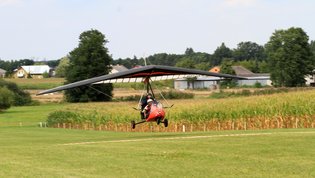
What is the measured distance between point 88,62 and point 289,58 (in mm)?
38397

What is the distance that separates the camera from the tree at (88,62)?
312ft

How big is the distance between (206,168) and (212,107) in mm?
27087

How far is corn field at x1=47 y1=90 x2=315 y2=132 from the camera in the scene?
123 feet

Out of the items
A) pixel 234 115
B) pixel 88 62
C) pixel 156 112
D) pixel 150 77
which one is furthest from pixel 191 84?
pixel 156 112

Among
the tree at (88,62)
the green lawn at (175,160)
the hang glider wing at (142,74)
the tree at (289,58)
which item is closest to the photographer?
the green lawn at (175,160)

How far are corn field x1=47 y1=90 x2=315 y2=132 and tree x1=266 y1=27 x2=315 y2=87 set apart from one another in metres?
67.5

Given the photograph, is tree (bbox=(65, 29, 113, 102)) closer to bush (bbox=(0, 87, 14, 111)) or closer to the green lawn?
bush (bbox=(0, 87, 14, 111))

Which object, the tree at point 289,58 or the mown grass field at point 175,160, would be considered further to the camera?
the tree at point 289,58

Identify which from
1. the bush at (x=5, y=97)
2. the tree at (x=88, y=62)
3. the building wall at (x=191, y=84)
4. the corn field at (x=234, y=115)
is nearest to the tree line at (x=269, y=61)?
the tree at (x=88, y=62)

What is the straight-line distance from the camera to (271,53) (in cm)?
11700

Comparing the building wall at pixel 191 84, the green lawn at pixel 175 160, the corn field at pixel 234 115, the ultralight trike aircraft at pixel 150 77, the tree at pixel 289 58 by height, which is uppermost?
the tree at pixel 289 58

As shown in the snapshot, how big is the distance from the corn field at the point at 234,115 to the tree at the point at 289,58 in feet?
221

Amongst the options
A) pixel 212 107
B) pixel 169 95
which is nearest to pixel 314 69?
pixel 169 95

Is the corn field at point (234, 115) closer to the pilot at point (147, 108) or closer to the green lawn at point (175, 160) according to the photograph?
the pilot at point (147, 108)
